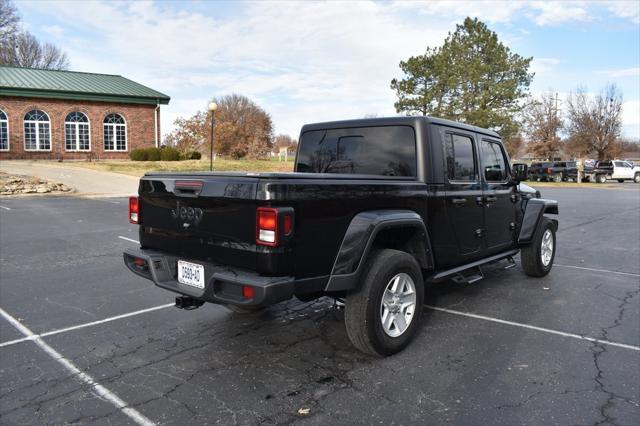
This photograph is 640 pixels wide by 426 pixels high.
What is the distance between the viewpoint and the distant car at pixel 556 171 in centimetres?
3866

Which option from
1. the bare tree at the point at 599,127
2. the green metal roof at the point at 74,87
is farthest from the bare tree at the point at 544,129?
the green metal roof at the point at 74,87

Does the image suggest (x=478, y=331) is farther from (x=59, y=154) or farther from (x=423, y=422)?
(x=59, y=154)

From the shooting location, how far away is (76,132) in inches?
1309

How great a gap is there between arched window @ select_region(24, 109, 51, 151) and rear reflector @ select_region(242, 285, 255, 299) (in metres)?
34.3

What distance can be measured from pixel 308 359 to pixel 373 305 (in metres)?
0.71

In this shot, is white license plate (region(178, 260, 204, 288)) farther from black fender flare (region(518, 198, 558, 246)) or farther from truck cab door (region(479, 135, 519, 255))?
black fender flare (region(518, 198, 558, 246))

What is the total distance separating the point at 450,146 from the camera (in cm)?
467

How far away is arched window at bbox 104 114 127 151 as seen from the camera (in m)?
34.3

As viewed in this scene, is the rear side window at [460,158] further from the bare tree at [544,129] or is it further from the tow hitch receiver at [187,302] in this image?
the bare tree at [544,129]

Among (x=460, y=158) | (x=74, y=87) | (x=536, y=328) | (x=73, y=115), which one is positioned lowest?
(x=536, y=328)

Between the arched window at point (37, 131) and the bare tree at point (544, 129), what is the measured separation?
168ft

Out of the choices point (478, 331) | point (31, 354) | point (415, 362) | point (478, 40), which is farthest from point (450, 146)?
point (478, 40)

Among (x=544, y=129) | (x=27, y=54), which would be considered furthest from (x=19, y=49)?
(x=544, y=129)

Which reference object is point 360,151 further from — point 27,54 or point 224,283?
point 27,54
